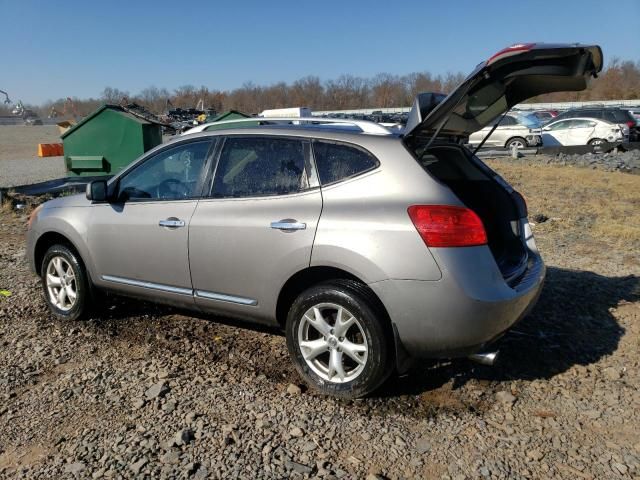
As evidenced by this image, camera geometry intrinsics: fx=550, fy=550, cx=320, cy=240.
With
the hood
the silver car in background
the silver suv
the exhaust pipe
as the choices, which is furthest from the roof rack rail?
the silver car in background

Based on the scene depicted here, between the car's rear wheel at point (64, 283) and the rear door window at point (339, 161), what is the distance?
2.42 metres

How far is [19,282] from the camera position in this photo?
595cm

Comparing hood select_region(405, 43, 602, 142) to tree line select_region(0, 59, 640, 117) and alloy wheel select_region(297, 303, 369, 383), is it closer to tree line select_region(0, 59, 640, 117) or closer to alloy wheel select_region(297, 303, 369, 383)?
alloy wheel select_region(297, 303, 369, 383)

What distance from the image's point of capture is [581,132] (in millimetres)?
21062

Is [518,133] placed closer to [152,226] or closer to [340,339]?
[152,226]

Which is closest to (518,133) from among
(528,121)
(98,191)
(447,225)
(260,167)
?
(528,121)

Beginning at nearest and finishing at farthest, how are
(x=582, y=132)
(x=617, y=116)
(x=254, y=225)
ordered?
(x=254, y=225), (x=582, y=132), (x=617, y=116)

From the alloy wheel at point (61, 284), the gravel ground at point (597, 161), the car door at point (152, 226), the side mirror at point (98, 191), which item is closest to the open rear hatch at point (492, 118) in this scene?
the car door at point (152, 226)

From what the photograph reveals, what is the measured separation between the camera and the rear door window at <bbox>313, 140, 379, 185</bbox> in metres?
3.42

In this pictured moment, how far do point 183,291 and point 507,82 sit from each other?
2671mm

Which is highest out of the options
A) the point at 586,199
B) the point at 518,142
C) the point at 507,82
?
the point at 507,82

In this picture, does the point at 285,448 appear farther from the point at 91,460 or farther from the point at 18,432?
the point at 18,432

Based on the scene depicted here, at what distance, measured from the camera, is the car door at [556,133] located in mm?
21406

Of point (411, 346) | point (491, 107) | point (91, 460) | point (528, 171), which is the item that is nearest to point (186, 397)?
point (91, 460)
